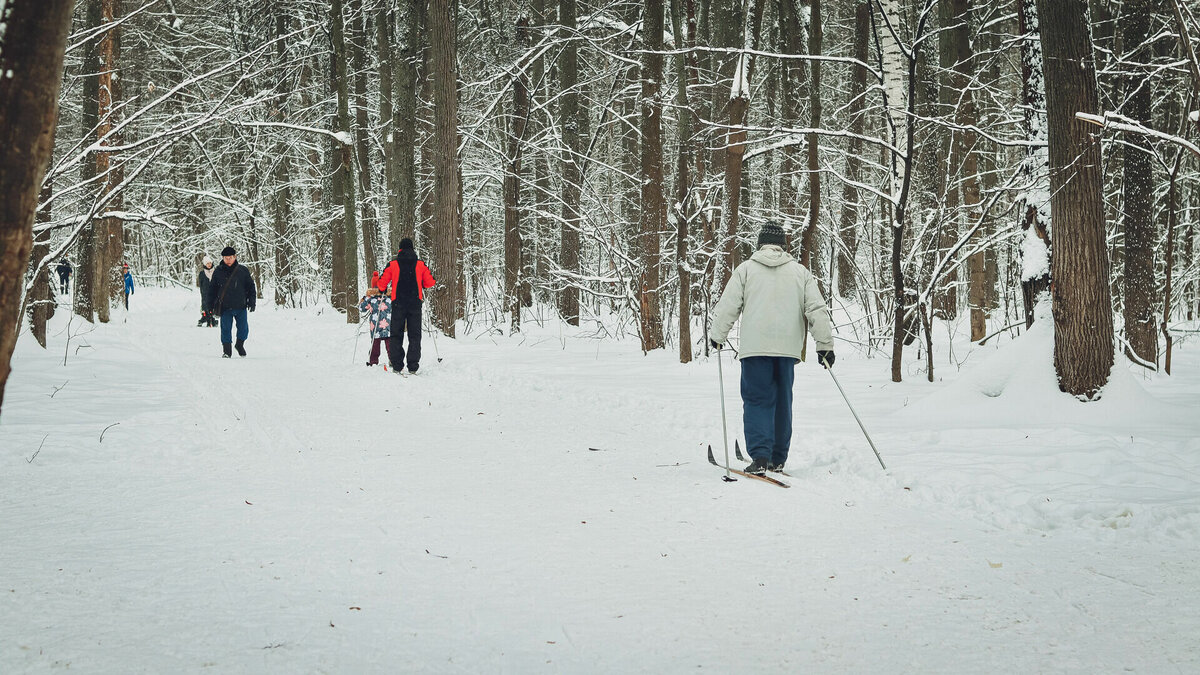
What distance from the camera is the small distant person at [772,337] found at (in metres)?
6.07

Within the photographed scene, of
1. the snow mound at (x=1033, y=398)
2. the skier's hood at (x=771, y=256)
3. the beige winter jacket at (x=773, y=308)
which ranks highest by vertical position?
the skier's hood at (x=771, y=256)

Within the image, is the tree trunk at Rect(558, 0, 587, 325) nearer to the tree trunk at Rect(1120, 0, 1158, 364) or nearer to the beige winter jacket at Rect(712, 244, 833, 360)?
the tree trunk at Rect(1120, 0, 1158, 364)

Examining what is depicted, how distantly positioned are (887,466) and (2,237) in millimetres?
5501

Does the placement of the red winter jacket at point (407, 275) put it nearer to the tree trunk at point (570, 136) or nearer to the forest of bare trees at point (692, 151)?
the forest of bare trees at point (692, 151)

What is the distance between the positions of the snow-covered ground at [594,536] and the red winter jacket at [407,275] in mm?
3736

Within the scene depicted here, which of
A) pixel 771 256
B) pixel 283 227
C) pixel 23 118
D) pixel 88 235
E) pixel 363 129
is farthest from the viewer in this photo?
pixel 283 227

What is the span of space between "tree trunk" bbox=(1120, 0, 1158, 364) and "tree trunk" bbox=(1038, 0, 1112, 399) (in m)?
4.64

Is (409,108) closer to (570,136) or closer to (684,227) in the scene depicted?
(570,136)

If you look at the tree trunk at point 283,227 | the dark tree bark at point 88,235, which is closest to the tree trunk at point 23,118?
the dark tree bark at point 88,235

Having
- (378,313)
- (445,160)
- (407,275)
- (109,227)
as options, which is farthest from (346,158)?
(407,275)

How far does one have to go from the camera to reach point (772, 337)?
608 cm

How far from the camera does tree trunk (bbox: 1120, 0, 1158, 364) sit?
1102 cm

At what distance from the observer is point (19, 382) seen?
8.21m

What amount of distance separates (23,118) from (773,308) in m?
4.93
